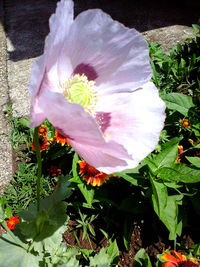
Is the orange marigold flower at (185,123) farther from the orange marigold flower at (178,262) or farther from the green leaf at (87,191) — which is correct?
the orange marigold flower at (178,262)

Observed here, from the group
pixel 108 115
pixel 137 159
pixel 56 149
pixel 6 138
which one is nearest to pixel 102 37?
pixel 108 115

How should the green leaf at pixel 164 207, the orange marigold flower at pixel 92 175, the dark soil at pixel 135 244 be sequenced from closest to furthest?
the green leaf at pixel 164 207 < the orange marigold flower at pixel 92 175 < the dark soil at pixel 135 244

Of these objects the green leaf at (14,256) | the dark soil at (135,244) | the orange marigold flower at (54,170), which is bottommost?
the dark soil at (135,244)

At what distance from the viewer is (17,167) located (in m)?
2.67

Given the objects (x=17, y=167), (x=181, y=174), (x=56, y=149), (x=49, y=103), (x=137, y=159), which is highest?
(x=49, y=103)

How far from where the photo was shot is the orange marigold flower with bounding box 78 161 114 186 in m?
1.99

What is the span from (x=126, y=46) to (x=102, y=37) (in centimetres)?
7

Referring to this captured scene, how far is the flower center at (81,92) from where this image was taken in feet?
2.99

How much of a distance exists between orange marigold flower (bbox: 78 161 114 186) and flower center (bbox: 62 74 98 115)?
1009 mm

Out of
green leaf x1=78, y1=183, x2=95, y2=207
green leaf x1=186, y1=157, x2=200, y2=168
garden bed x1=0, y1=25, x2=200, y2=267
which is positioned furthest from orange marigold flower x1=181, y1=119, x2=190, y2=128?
green leaf x1=78, y1=183, x2=95, y2=207

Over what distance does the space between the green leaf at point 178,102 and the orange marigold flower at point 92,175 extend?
0.80 meters

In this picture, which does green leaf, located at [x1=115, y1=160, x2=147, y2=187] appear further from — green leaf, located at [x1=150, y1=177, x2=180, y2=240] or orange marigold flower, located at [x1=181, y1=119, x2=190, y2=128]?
orange marigold flower, located at [x1=181, y1=119, x2=190, y2=128]

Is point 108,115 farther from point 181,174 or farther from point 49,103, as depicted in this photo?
point 181,174

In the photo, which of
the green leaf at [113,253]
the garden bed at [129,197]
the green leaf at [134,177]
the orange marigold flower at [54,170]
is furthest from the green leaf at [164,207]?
the orange marigold flower at [54,170]
